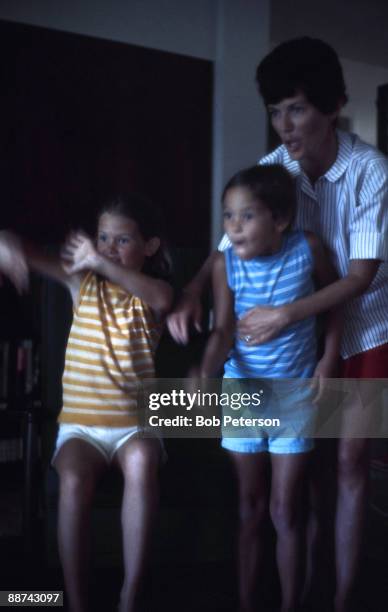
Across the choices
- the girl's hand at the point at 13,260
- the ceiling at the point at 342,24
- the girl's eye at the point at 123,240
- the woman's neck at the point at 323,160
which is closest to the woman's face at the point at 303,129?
the woman's neck at the point at 323,160

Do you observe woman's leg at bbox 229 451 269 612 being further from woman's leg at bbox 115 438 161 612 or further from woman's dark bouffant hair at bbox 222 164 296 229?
woman's dark bouffant hair at bbox 222 164 296 229

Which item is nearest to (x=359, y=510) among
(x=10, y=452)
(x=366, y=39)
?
(x=10, y=452)

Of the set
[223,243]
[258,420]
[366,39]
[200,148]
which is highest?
[366,39]

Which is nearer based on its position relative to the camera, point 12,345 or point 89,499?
point 89,499

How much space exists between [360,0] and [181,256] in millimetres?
393

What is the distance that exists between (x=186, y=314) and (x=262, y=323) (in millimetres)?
86

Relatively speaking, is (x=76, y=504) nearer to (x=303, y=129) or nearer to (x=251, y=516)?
(x=251, y=516)

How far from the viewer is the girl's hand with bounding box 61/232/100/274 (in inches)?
24.8

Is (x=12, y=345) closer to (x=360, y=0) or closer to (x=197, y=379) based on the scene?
(x=197, y=379)

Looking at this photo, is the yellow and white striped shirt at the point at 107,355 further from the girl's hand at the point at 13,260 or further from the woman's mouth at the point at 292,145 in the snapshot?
the woman's mouth at the point at 292,145

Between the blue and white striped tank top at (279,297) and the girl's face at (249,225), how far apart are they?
0.01 metres

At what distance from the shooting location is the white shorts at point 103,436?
65cm

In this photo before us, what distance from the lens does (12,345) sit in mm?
849

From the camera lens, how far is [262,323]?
644 mm
